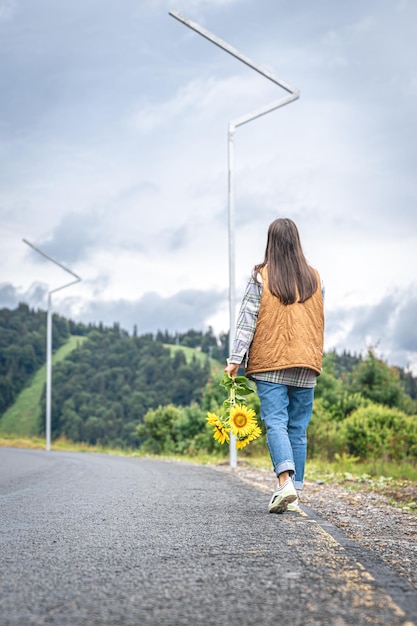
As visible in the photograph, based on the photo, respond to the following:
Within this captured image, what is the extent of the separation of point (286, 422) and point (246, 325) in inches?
28.2

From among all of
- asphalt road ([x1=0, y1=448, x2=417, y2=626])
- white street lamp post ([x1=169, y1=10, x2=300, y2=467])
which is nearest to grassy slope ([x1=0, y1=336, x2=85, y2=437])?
white street lamp post ([x1=169, y1=10, x2=300, y2=467])

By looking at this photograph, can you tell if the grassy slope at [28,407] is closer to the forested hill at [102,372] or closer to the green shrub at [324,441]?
the forested hill at [102,372]

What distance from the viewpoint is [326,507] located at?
5840mm

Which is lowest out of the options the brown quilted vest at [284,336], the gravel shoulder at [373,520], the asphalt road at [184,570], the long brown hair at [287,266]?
the gravel shoulder at [373,520]

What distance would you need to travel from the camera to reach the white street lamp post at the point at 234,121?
39.2ft

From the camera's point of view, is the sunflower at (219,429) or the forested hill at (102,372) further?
the forested hill at (102,372)

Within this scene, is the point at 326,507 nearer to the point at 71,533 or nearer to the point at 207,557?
the point at 71,533

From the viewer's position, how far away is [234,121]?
43.6 feet

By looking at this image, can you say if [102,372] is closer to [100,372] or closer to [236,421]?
[100,372]

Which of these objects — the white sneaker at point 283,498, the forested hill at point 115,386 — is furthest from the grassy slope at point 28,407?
the white sneaker at point 283,498

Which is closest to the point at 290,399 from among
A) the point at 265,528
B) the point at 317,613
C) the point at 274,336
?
the point at 274,336

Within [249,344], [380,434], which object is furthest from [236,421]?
[380,434]

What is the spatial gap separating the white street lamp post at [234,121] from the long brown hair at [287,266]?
6.17m

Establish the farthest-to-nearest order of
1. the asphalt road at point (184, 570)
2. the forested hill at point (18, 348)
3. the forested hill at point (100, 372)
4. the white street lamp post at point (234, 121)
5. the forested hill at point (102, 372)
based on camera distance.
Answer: the forested hill at point (18, 348), the forested hill at point (100, 372), the forested hill at point (102, 372), the white street lamp post at point (234, 121), the asphalt road at point (184, 570)
